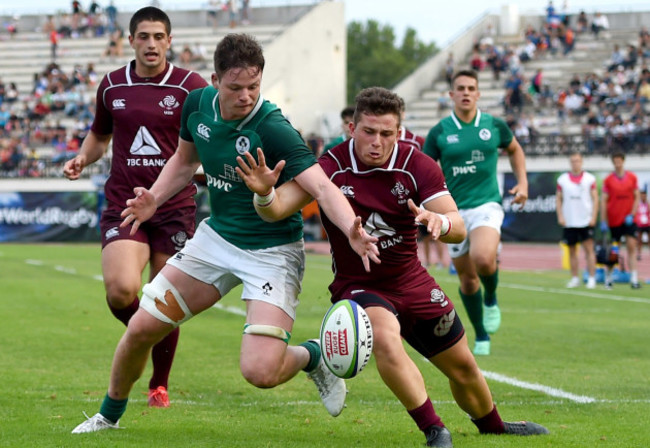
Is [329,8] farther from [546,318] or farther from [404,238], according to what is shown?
[404,238]

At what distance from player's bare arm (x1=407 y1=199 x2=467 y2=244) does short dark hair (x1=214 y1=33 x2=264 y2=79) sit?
1.11 meters

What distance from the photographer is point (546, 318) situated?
13.3m

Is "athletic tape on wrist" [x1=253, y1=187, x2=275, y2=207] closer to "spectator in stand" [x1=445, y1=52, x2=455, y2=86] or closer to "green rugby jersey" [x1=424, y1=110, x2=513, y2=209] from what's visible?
"green rugby jersey" [x1=424, y1=110, x2=513, y2=209]

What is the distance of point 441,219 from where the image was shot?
5.54 m

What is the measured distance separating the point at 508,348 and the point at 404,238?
4675 mm

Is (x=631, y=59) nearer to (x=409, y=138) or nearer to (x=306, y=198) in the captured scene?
(x=409, y=138)

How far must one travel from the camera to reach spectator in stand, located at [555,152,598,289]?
62.5ft

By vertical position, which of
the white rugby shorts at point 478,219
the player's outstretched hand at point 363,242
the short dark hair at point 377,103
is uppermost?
the short dark hair at point 377,103

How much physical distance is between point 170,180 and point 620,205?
14054mm

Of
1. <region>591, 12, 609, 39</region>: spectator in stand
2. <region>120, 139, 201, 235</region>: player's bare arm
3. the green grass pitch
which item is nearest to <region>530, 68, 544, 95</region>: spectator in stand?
<region>591, 12, 609, 39</region>: spectator in stand

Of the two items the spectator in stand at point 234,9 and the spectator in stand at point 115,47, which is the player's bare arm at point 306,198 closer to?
the spectator in stand at point 115,47

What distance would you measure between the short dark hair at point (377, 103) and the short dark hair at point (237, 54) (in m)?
0.58

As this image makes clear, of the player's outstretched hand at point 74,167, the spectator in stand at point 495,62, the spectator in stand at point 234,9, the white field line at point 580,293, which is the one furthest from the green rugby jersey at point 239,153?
the spectator in stand at point 234,9

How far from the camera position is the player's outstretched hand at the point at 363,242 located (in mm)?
5359
